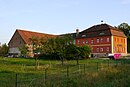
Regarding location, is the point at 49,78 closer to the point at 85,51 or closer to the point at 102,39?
the point at 85,51

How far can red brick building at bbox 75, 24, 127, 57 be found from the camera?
68188 millimetres

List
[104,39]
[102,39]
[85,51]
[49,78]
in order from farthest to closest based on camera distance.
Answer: [102,39] → [104,39] → [85,51] → [49,78]

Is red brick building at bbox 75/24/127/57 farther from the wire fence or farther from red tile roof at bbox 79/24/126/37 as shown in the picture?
the wire fence

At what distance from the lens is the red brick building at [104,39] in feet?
224

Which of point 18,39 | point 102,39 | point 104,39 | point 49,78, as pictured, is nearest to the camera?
point 49,78

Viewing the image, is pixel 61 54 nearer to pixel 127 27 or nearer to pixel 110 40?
pixel 110 40

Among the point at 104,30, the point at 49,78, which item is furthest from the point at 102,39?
the point at 49,78

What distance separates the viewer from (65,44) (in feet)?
121

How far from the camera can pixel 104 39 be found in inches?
2731

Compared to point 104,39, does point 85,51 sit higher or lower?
lower

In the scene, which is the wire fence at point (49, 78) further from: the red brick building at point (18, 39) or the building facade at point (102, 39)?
the red brick building at point (18, 39)

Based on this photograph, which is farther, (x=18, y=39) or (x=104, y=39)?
(x=18, y=39)

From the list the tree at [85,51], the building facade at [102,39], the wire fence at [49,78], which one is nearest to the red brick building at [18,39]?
the building facade at [102,39]

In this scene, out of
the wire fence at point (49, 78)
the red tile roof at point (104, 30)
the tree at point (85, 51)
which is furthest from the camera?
the red tile roof at point (104, 30)
